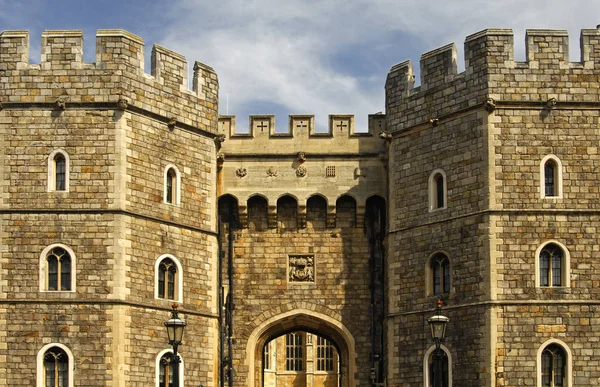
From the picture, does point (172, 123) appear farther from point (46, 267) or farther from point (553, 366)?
point (553, 366)

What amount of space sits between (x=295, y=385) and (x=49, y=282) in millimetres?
37275

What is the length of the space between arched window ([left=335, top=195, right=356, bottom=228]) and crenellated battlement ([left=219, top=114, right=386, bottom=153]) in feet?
4.76

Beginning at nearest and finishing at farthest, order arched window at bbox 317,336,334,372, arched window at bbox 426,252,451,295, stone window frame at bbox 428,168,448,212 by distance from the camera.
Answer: arched window at bbox 426,252,451,295
stone window frame at bbox 428,168,448,212
arched window at bbox 317,336,334,372

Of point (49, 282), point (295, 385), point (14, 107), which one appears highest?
point (14, 107)

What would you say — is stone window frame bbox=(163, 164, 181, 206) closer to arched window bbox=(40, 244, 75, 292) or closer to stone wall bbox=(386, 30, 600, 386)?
arched window bbox=(40, 244, 75, 292)

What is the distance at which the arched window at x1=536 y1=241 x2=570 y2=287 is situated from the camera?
30828 millimetres

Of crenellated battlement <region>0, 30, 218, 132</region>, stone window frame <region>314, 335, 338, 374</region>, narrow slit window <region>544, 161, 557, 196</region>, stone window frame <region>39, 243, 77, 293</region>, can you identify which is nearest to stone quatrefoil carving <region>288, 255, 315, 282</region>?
crenellated battlement <region>0, 30, 218, 132</region>

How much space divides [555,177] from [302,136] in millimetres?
8008

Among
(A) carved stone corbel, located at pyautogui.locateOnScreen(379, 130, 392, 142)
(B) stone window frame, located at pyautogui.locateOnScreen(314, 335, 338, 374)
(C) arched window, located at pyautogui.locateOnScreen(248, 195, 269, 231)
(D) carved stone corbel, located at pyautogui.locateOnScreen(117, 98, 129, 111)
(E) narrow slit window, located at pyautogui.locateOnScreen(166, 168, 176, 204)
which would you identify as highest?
(D) carved stone corbel, located at pyautogui.locateOnScreen(117, 98, 129, 111)

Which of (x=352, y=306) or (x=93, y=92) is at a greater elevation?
Answer: (x=93, y=92)

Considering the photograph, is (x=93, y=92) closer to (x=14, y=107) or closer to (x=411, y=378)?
(x=14, y=107)

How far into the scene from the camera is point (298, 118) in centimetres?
3606

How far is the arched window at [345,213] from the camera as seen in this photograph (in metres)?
35.9

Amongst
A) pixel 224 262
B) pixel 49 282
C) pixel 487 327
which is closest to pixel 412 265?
pixel 487 327
